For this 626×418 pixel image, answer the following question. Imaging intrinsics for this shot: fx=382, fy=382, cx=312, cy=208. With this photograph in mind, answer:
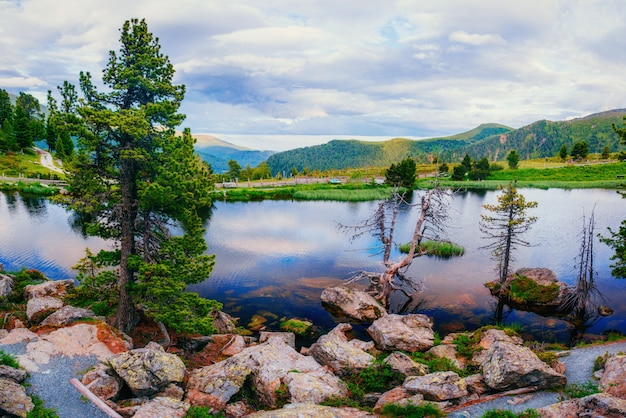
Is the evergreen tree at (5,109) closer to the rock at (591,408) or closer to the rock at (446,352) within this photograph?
the rock at (446,352)

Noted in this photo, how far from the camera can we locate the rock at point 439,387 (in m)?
13.8

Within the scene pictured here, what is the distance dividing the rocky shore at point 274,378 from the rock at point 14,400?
0.10 ft

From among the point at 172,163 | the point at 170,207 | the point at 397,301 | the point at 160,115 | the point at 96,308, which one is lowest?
the point at 397,301

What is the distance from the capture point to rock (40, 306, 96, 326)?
19609mm

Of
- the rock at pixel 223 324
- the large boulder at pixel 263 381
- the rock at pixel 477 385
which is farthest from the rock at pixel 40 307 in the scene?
the rock at pixel 477 385

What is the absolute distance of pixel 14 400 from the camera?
1190 centimetres

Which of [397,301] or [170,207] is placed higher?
[170,207]

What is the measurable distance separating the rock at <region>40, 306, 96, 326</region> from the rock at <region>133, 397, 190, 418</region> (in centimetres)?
928

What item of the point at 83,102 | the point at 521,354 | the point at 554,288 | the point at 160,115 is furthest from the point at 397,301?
the point at 83,102

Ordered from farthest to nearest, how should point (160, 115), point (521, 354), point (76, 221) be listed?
point (76, 221) < point (160, 115) < point (521, 354)

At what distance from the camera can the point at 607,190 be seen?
8788 centimetres

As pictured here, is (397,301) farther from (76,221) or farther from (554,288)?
(76,221)

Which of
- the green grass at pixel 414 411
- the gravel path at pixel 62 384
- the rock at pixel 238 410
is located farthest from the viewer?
the rock at pixel 238 410

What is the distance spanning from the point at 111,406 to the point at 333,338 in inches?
403
